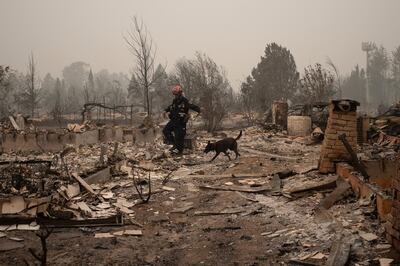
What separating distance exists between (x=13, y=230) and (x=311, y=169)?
18.3 ft

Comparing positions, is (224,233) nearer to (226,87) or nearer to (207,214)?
(207,214)

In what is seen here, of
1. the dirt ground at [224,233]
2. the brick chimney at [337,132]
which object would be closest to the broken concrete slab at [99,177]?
the dirt ground at [224,233]

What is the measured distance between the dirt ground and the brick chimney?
34 centimetres

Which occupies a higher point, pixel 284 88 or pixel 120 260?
pixel 284 88

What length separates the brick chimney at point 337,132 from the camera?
25.6 ft

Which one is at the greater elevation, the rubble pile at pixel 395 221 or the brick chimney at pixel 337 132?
the brick chimney at pixel 337 132

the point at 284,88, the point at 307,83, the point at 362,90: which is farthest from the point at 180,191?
the point at 362,90

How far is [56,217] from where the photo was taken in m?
6.15

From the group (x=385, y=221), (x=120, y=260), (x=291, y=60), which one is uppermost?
(x=291, y=60)

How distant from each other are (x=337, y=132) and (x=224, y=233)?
3.47m

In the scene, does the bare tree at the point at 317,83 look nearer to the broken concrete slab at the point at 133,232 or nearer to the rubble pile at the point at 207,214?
the rubble pile at the point at 207,214

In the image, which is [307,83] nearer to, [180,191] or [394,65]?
[180,191]

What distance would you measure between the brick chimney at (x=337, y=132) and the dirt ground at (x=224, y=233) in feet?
1.13

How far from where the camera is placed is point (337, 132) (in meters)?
7.85
